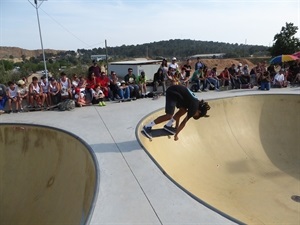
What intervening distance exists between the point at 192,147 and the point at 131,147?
274cm

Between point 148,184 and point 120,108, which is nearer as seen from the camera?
point 148,184

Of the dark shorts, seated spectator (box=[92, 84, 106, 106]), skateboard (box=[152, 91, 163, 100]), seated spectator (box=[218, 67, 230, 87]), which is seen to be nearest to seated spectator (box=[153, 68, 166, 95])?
skateboard (box=[152, 91, 163, 100])

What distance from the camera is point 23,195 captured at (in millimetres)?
6371

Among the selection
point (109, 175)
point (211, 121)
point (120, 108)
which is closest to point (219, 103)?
point (211, 121)

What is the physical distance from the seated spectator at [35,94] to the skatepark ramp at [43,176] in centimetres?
228

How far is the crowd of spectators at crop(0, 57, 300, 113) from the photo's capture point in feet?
32.7

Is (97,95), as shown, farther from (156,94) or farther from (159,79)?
(159,79)

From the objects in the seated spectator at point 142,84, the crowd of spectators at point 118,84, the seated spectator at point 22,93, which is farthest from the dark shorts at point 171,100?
the seated spectator at point 22,93

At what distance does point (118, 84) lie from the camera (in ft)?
37.6

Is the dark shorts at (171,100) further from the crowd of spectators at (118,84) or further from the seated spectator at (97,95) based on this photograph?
the seated spectator at (97,95)

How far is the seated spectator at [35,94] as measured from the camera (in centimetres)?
988

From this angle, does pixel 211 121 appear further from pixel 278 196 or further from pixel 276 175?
pixel 278 196

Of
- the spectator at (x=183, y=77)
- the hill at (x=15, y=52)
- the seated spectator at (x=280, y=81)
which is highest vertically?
the spectator at (x=183, y=77)

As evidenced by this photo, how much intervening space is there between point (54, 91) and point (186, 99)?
6.17m
